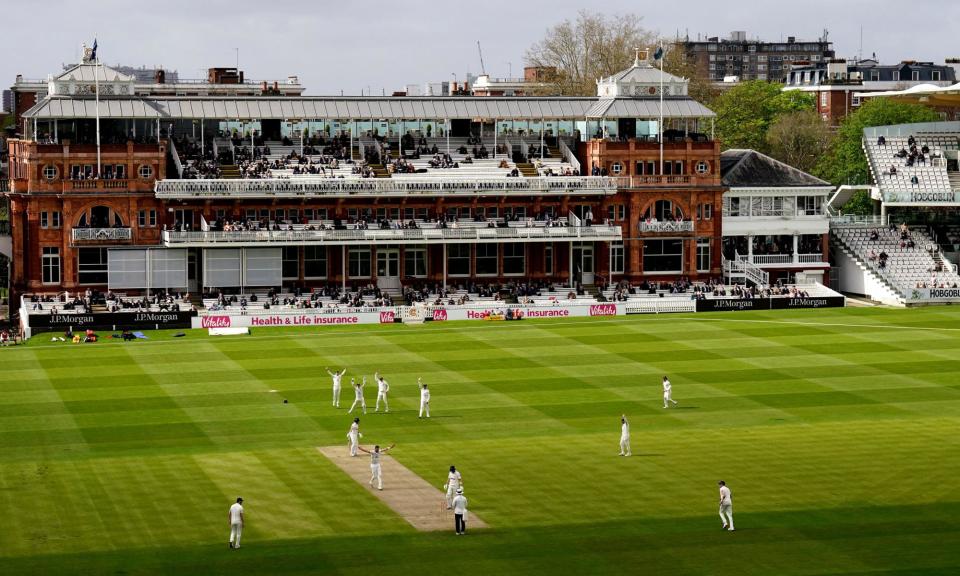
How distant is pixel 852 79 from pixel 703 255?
70.8m

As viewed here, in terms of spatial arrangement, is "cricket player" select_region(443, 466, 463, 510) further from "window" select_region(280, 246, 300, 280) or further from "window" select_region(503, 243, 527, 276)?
"window" select_region(503, 243, 527, 276)

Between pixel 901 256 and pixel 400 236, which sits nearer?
pixel 400 236

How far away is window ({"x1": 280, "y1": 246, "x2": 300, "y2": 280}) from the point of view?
307 ft

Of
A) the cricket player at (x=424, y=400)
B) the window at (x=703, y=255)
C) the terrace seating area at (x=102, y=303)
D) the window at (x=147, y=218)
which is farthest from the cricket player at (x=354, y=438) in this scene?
the window at (x=703, y=255)

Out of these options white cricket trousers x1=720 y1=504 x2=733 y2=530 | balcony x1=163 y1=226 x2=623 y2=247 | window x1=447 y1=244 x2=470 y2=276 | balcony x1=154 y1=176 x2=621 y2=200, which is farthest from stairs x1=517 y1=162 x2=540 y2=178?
white cricket trousers x1=720 y1=504 x2=733 y2=530

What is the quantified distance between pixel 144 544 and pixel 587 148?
63804 mm

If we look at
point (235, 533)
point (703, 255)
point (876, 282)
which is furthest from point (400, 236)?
point (235, 533)

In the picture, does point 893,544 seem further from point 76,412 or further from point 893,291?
point 893,291

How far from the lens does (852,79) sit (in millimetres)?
165125

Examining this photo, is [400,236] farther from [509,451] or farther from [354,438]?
[354,438]

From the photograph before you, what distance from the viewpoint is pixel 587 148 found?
101188mm

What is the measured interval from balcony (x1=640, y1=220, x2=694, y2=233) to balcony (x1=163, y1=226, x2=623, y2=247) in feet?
7.21

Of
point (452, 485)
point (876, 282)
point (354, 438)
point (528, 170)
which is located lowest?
point (452, 485)

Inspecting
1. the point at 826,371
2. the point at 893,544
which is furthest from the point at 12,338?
the point at 893,544
